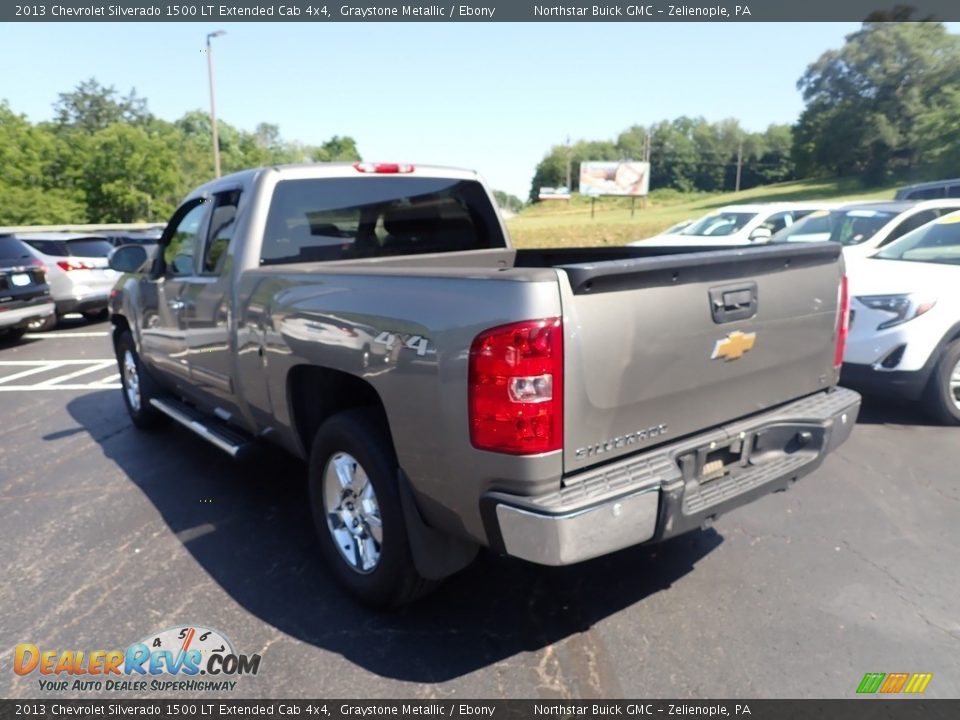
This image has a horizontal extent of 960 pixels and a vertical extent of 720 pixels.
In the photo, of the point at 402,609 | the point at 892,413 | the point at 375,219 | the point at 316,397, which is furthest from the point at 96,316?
the point at 892,413

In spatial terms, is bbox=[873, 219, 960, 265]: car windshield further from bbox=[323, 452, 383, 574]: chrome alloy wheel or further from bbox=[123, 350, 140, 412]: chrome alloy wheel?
bbox=[123, 350, 140, 412]: chrome alloy wheel

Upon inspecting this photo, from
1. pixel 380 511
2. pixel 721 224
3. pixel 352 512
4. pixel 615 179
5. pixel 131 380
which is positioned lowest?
pixel 131 380

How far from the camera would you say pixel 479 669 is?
2.67m

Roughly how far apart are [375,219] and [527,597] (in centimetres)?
243

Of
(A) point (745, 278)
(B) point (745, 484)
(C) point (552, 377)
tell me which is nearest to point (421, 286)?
(C) point (552, 377)

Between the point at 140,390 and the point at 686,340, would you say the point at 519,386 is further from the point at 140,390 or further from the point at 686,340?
the point at 140,390

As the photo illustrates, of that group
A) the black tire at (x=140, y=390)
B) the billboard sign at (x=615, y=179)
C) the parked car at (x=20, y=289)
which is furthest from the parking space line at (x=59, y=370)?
the billboard sign at (x=615, y=179)

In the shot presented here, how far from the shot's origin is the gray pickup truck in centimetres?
228

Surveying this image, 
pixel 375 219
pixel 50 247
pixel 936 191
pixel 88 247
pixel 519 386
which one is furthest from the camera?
pixel 936 191

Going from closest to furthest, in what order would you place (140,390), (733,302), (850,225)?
(733,302), (140,390), (850,225)

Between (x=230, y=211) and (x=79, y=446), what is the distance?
112 inches

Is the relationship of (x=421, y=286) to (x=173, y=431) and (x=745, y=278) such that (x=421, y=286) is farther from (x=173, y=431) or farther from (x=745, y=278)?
(x=173, y=431)

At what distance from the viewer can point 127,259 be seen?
5.16m
